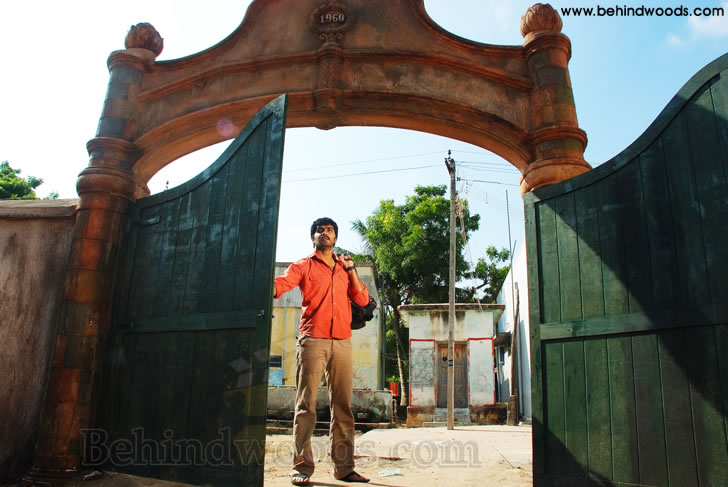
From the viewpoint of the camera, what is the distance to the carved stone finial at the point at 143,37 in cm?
545

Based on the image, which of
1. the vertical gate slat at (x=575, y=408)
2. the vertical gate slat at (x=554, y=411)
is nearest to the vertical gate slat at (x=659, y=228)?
the vertical gate slat at (x=575, y=408)

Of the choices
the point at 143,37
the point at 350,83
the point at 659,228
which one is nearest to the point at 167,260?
the point at 350,83

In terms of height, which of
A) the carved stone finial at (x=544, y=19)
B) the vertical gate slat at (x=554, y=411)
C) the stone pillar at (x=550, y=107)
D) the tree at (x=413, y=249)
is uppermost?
the tree at (x=413, y=249)

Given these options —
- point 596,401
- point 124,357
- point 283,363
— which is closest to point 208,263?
point 124,357

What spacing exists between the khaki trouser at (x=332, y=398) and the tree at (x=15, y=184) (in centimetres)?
2162

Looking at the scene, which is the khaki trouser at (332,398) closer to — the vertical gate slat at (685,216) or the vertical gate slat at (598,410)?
the vertical gate slat at (598,410)

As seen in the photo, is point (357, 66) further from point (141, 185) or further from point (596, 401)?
point (596, 401)

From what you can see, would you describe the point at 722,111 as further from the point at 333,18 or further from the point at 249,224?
the point at 333,18

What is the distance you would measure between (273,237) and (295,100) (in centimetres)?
185

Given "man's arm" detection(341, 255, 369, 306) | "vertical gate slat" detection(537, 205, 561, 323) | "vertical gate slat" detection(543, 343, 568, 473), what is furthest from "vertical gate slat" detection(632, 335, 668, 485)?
"man's arm" detection(341, 255, 369, 306)

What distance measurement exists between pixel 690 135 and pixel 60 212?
517 cm

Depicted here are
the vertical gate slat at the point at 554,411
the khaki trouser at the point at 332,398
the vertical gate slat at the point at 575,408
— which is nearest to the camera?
the vertical gate slat at the point at 575,408

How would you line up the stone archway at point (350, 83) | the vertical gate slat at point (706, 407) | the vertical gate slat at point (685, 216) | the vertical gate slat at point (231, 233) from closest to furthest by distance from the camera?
the vertical gate slat at point (706, 407) < the vertical gate slat at point (685, 216) < the vertical gate slat at point (231, 233) < the stone archway at point (350, 83)

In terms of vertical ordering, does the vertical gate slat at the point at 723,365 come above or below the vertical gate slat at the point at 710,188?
below
